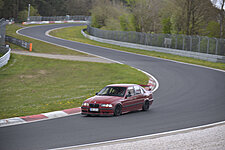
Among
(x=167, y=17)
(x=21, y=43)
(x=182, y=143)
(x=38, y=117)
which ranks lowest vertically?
(x=38, y=117)

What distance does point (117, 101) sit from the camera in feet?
46.3

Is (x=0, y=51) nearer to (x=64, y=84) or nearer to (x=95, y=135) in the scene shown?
(x=64, y=84)

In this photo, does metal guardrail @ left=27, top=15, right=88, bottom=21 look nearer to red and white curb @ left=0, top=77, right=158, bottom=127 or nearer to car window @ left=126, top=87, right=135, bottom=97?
red and white curb @ left=0, top=77, right=158, bottom=127

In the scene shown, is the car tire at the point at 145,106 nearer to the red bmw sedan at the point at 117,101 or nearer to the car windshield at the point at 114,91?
the red bmw sedan at the point at 117,101

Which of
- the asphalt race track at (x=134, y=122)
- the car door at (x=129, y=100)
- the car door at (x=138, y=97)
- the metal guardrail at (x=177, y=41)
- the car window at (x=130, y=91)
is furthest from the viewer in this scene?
the metal guardrail at (x=177, y=41)

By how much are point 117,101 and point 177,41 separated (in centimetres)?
3275

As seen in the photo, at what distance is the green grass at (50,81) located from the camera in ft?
56.0

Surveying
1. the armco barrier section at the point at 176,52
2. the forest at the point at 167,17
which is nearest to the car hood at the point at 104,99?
the armco barrier section at the point at 176,52

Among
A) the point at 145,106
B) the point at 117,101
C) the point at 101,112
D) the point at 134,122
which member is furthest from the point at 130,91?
the point at 134,122

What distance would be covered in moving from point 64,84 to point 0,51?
17.3m

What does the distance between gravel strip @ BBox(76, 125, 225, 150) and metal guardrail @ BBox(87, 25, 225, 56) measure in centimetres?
2922

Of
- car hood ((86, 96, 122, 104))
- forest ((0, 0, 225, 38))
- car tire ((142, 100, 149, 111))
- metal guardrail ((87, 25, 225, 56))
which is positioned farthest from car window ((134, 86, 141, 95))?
forest ((0, 0, 225, 38))

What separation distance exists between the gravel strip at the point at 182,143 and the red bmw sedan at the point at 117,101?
3.94 metres

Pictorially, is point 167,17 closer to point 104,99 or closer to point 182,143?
point 104,99
